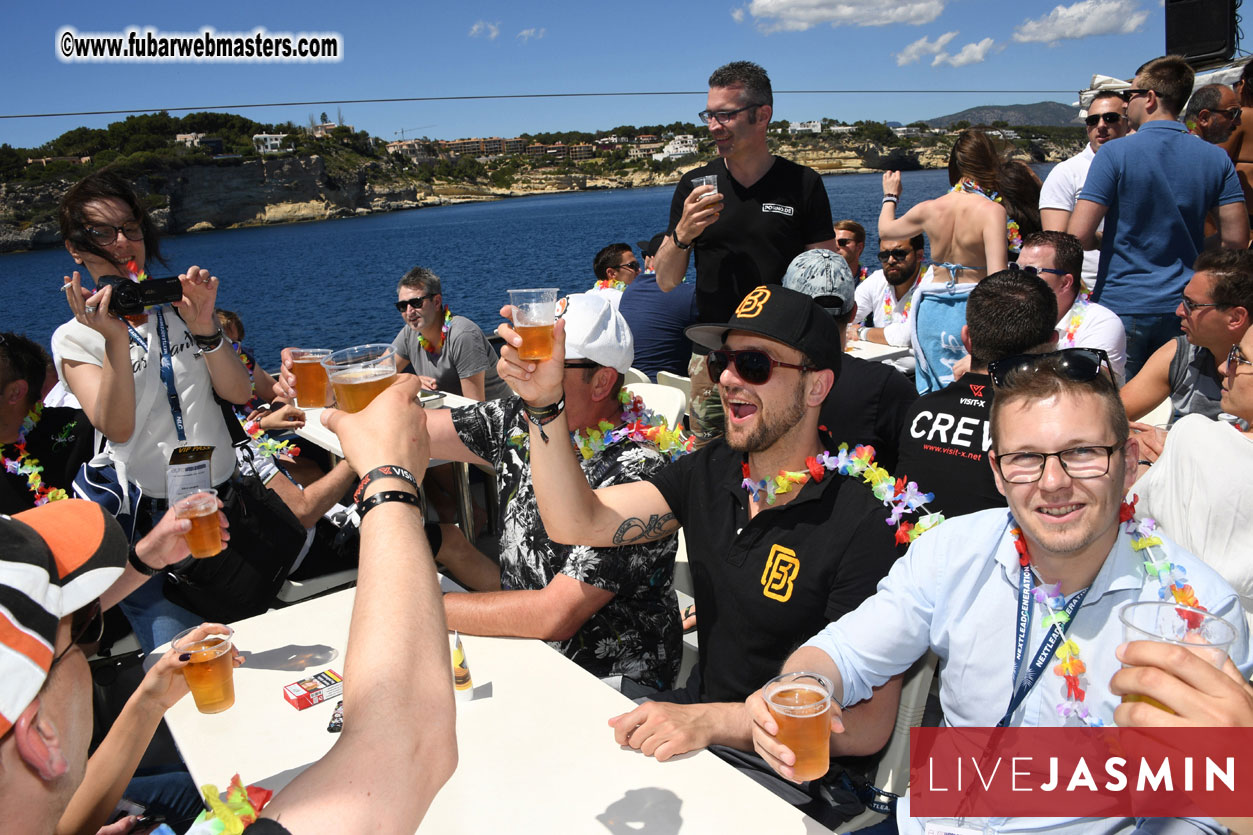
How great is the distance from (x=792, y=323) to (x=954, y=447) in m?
0.78

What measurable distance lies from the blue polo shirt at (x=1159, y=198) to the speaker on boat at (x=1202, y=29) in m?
7.37

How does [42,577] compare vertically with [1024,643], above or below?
above

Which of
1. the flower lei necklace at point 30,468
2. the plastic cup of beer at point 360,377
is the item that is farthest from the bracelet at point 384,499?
the flower lei necklace at point 30,468

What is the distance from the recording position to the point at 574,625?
2.33 metres

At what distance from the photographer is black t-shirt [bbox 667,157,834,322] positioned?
4.30 m

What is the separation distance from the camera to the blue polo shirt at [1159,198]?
174 inches

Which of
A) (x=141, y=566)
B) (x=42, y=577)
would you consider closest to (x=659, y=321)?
(x=141, y=566)

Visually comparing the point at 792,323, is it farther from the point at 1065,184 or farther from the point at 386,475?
the point at 1065,184

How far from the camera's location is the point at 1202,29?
397 inches

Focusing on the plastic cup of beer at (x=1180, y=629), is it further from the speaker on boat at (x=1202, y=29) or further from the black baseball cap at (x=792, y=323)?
the speaker on boat at (x=1202, y=29)

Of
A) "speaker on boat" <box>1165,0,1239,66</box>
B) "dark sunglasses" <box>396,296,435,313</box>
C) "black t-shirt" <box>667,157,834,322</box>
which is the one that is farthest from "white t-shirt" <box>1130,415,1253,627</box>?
"speaker on boat" <box>1165,0,1239,66</box>

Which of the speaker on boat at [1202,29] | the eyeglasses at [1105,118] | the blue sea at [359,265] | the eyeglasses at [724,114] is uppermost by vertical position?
the speaker on boat at [1202,29]

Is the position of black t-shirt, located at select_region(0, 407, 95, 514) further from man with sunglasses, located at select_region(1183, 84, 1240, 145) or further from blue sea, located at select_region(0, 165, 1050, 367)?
man with sunglasses, located at select_region(1183, 84, 1240, 145)

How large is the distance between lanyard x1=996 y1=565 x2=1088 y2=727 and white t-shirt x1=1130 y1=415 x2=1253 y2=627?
50cm
